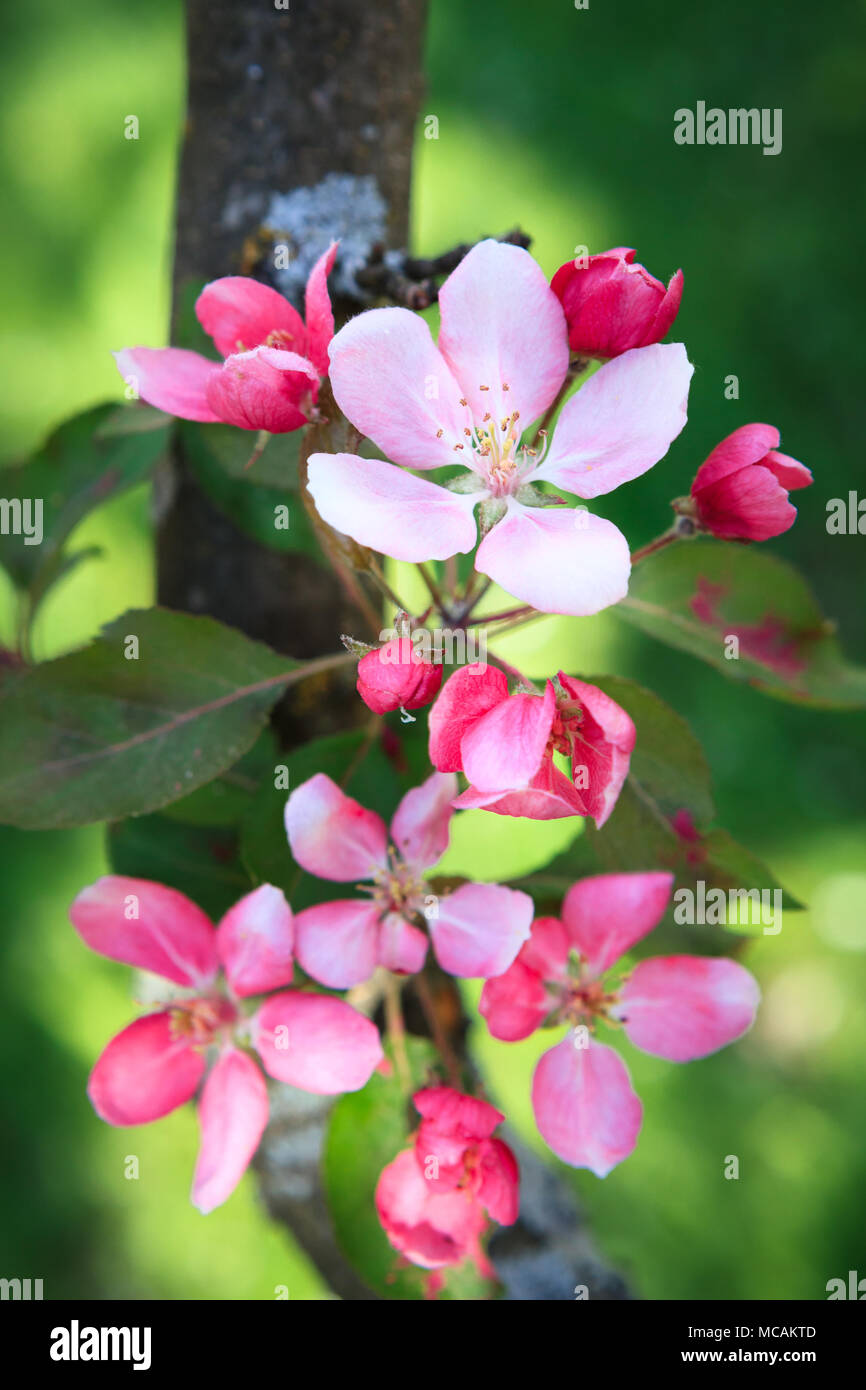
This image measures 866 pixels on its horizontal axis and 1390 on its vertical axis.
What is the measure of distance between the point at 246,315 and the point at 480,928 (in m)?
0.46

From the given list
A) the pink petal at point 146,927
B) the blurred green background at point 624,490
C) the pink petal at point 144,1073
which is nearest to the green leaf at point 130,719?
the pink petal at point 146,927

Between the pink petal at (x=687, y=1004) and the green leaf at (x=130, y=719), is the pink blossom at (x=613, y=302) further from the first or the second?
the pink petal at (x=687, y=1004)

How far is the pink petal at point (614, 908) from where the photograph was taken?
80 centimetres

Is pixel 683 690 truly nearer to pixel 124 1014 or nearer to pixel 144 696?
pixel 124 1014


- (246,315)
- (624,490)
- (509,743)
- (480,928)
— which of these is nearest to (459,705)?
(509,743)

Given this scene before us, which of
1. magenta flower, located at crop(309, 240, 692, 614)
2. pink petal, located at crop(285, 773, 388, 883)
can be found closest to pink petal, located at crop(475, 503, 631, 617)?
magenta flower, located at crop(309, 240, 692, 614)

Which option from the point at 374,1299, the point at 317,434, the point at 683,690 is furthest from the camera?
the point at 683,690

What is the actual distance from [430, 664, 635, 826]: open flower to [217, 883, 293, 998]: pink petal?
0.67ft

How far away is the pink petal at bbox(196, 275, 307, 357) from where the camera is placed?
727 millimetres

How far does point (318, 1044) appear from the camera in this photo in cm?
75
